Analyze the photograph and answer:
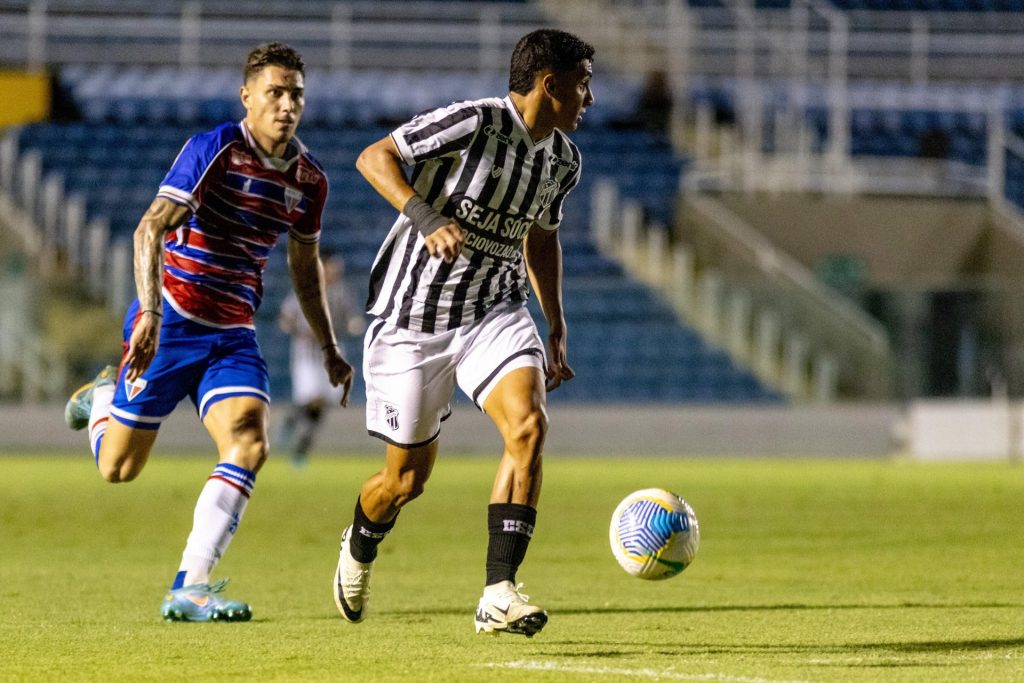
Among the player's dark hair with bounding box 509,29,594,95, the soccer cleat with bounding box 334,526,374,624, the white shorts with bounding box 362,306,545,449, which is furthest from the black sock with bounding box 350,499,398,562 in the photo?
the player's dark hair with bounding box 509,29,594,95

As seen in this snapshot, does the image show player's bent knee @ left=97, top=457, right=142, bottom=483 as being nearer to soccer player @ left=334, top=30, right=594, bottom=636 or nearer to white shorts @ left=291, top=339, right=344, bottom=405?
soccer player @ left=334, top=30, right=594, bottom=636

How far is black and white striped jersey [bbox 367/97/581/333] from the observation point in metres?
6.45

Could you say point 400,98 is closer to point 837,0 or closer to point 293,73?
point 837,0

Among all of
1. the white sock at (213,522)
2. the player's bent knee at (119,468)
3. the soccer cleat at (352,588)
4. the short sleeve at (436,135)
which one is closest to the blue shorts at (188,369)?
the player's bent knee at (119,468)

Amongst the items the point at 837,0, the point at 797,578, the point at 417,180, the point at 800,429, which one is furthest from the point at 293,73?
the point at 837,0

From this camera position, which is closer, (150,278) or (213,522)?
(150,278)

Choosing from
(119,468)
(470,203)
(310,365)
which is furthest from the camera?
(310,365)

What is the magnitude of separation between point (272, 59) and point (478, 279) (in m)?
1.38

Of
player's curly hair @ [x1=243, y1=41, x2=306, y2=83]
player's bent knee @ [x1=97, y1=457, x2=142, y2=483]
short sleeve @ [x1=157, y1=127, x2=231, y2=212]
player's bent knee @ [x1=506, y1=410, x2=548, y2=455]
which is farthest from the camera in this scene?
player's bent knee @ [x1=97, y1=457, x2=142, y2=483]

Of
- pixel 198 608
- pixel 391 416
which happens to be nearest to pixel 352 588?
pixel 198 608

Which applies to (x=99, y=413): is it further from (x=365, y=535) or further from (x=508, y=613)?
(x=508, y=613)

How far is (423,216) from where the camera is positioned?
6.13 meters

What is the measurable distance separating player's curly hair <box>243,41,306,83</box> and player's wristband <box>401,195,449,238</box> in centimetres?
133

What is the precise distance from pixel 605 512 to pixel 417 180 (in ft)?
24.6
